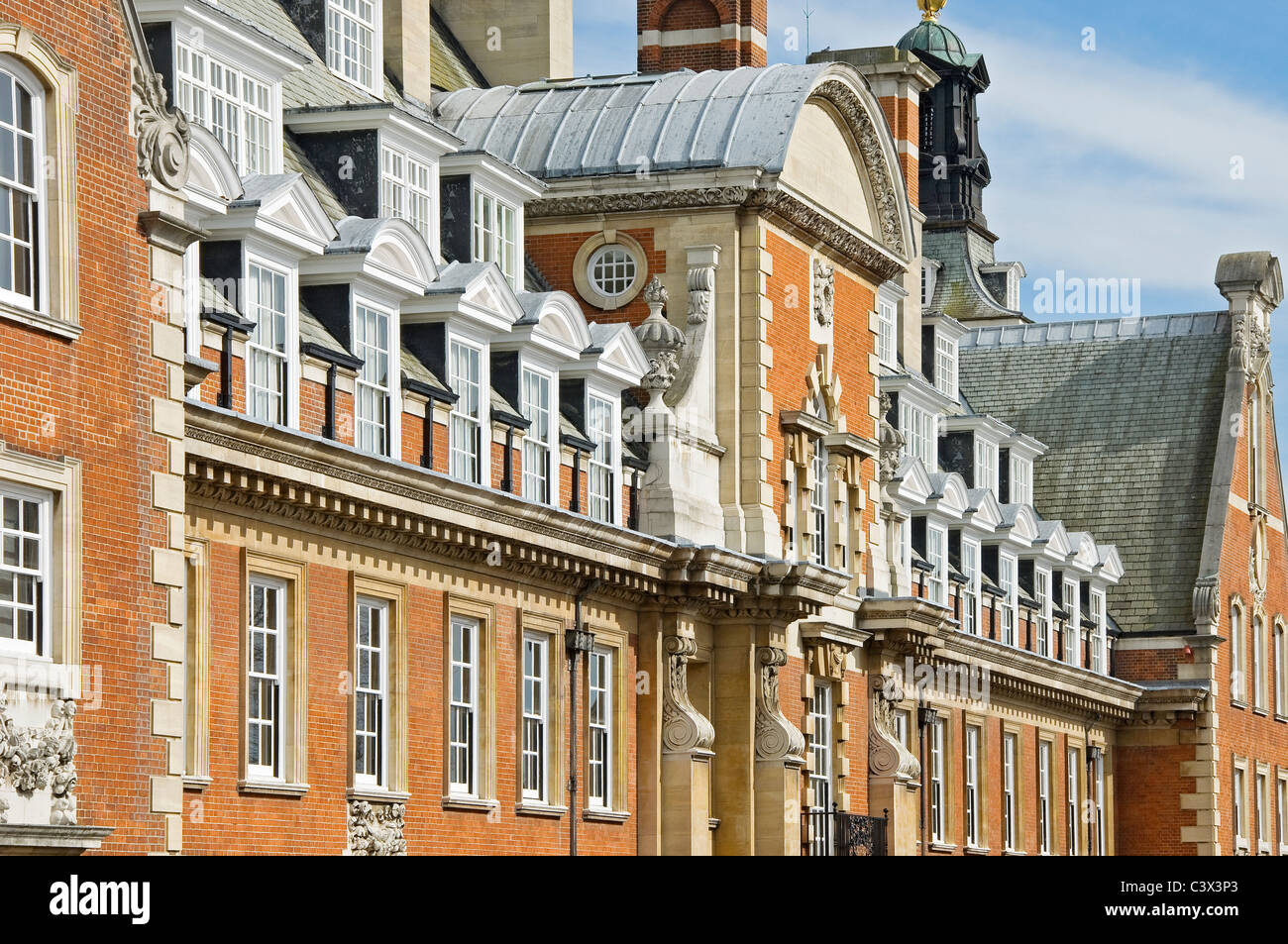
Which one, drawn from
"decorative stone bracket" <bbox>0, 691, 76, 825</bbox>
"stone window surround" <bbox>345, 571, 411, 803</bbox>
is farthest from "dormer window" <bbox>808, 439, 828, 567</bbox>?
"decorative stone bracket" <bbox>0, 691, 76, 825</bbox>

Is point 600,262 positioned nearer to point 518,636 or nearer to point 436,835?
point 518,636

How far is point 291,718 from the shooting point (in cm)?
2922

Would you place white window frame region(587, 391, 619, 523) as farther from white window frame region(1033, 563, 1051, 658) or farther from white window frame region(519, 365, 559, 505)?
white window frame region(1033, 563, 1051, 658)

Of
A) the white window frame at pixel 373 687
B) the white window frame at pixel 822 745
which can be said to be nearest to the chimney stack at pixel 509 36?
the white window frame at pixel 822 745

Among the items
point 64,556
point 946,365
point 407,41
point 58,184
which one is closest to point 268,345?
point 58,184

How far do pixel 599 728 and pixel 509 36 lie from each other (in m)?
14.7

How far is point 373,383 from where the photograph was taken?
3142cm

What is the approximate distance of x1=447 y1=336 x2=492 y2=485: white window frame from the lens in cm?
3312

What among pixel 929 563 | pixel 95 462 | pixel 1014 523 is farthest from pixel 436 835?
pixel 1014 523

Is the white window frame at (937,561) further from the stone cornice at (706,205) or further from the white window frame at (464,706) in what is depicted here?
the white window frame at (464,706)

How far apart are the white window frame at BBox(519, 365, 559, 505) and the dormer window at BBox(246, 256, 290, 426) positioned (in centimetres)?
567

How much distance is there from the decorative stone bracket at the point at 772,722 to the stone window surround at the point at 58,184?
59.8 feet
